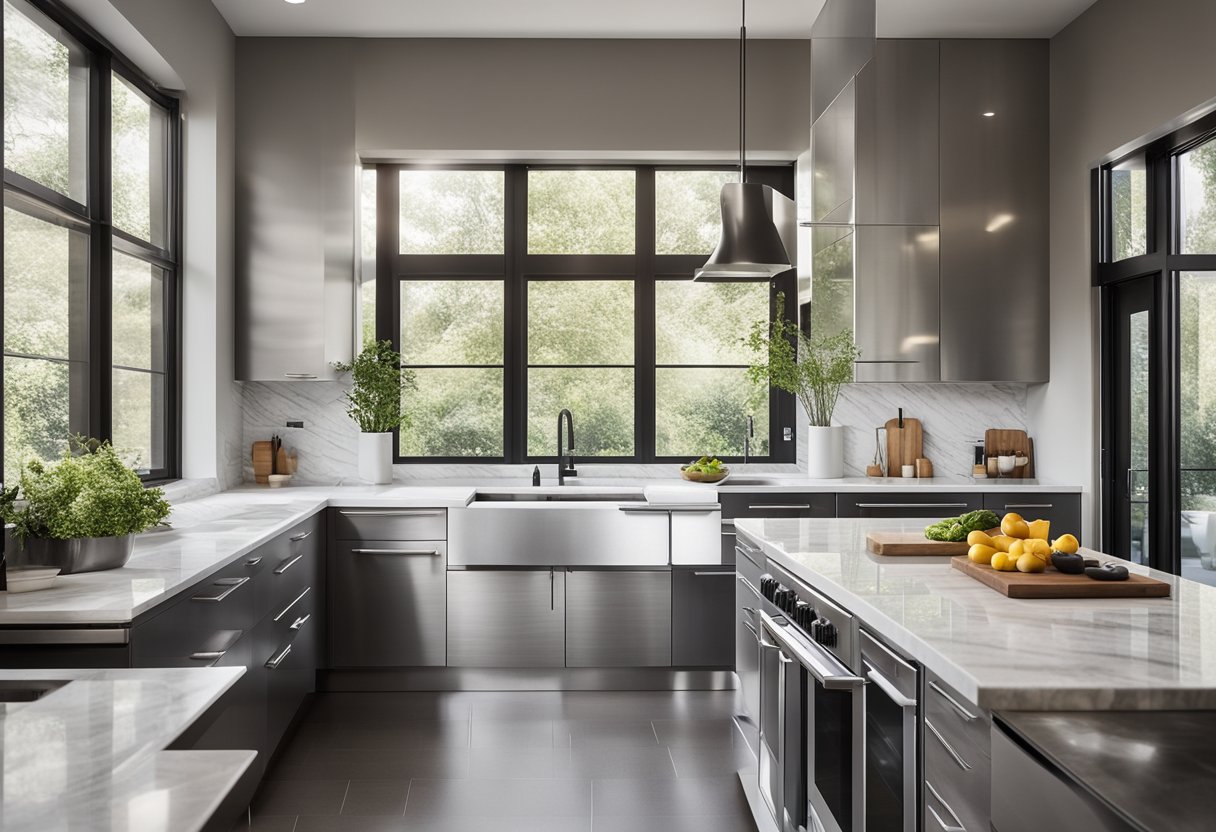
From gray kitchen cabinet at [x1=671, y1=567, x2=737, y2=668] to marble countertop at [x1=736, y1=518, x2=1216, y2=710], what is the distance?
190 cm

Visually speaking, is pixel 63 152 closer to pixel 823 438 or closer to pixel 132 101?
pixel 132 101

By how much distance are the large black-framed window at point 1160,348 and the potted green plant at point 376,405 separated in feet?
11.8

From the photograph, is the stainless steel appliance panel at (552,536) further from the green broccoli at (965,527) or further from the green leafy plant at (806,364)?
the green broccoli at (965,527)

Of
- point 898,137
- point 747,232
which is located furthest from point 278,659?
point 898,137

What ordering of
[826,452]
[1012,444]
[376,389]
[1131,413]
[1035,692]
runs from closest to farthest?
[1035,692] → [1131,413] → [376,389] → [826,452] → [1012,444]

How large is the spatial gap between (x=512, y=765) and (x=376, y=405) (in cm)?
213

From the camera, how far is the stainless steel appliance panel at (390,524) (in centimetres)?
422

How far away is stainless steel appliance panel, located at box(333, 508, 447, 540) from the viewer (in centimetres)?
422

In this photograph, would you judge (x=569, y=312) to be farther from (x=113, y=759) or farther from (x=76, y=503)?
(x=113, y=759)

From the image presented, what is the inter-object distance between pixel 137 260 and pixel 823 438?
3485 mm

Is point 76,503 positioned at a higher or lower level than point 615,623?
higher

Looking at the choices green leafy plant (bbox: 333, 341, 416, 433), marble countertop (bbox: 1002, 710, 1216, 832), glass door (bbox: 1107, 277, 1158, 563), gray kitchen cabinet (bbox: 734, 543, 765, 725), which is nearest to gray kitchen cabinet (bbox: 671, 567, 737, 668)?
gray kitchen cabinet (bbox: 734, 543, 765, 725)

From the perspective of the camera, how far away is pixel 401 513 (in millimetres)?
4234

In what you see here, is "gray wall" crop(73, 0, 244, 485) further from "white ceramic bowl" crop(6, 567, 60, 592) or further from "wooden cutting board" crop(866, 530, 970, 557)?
"wooden cutting board" crop(866, 530, 970, 557)
